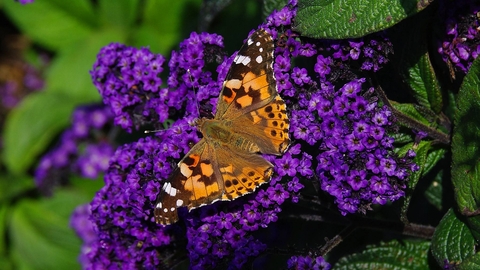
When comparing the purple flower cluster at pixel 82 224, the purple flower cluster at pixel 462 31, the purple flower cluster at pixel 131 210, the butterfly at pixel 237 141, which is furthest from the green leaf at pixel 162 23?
the purple flower cluster at pixel 462 31

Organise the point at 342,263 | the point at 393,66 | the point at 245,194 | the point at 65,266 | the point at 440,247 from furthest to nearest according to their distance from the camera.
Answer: the point at 65,266
the point at 342,263
the point at 393,66
the point at 440,247
the point at 245,194

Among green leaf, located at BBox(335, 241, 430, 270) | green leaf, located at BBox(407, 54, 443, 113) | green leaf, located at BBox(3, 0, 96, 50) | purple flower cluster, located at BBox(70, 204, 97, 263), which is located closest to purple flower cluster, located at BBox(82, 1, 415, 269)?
green leaf, located at BBox(407, 54, 443, 113)

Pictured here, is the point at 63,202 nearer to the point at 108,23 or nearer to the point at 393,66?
the point at 108,23

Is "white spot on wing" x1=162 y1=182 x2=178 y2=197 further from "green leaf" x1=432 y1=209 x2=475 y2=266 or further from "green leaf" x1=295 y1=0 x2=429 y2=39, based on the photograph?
"green leaf" x1=432 y1=209 x2=475 y2=266

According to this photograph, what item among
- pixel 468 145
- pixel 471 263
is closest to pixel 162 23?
pixel 468 145

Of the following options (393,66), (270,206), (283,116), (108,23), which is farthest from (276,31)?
(108,23)

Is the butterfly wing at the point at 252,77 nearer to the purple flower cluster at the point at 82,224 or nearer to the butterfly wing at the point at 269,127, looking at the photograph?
the butterfly wing at the point at 269,127
